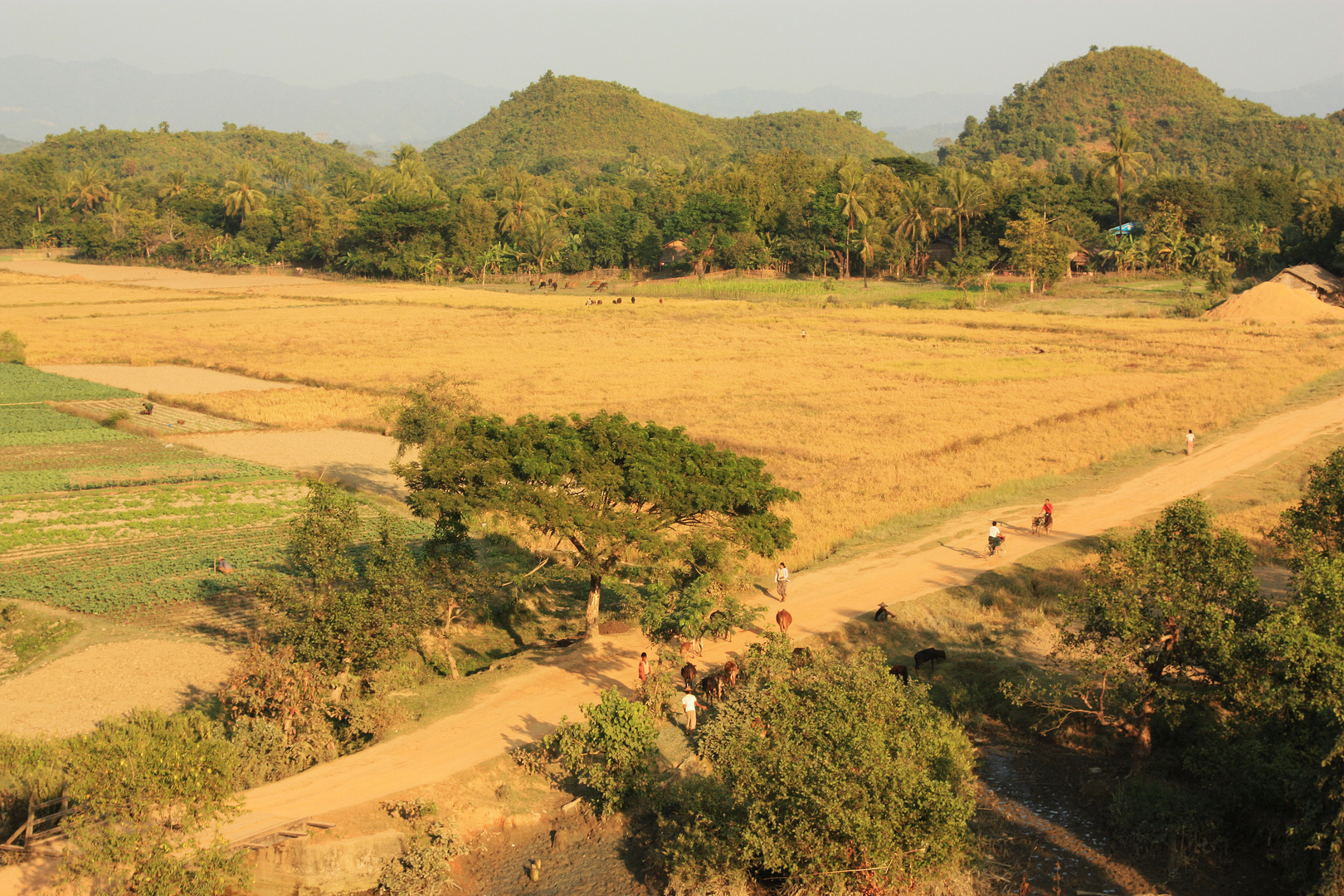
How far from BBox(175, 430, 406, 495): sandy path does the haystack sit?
60000 millimetres

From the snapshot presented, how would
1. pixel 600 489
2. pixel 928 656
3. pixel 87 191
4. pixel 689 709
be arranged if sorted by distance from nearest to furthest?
pixel 689 709
pixel 928 656
pixel 600 489
pixel 87 191

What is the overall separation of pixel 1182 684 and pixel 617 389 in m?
37.5

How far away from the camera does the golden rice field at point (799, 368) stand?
36500 millimetres

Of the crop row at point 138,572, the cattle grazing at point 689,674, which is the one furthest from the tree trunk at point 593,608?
the crop row at point 138,572

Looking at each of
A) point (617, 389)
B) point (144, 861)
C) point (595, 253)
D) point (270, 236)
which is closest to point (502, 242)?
point (595, 253)

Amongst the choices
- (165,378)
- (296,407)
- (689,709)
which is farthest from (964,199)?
(689,709)

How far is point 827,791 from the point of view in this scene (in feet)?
40.0

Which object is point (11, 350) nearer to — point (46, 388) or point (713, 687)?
point (46, 388)

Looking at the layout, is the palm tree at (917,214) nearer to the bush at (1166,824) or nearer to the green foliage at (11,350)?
the green foliage at (11,350)

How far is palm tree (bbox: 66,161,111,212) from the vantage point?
150500 mm

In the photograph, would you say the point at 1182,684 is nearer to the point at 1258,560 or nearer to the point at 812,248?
the point at 1258,560

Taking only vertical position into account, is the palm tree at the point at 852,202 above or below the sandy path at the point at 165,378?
above

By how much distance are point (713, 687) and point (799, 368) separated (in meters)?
40.9

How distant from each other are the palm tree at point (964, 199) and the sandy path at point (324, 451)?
71.0m
